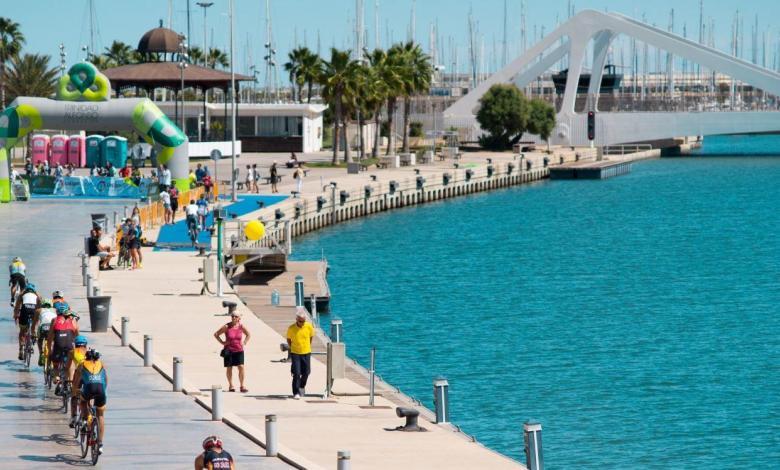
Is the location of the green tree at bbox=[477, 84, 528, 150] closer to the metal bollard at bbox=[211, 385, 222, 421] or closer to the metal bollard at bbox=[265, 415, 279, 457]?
the metal bollard at bbox=[211, 385, 222, 421]

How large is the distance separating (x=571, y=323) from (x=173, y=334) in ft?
56.7

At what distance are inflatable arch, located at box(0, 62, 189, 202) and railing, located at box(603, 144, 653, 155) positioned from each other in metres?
94.4

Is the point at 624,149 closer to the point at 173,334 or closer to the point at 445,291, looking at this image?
the point at 445,291

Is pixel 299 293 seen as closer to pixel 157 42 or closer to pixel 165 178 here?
pixel 165 178

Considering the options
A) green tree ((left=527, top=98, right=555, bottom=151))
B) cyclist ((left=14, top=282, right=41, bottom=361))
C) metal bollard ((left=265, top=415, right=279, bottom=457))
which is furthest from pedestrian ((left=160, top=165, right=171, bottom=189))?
green tree ((left=527, top=98, right=555, bottom=151))

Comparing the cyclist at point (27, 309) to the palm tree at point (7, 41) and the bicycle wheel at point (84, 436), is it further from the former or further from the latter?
the palm tree at point (7, 41)

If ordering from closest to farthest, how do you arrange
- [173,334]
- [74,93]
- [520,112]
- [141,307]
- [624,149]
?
[173,334], [141,307], [74,93], [520,112], [624,149]

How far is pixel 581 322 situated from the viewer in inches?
1959

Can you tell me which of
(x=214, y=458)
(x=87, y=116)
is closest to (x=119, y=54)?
(x=87, y=116)

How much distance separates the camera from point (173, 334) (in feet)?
117

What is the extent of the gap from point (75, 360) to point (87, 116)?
166 feet

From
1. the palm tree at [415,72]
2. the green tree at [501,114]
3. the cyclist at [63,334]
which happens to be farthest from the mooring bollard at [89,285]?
the green tree at [501,114]

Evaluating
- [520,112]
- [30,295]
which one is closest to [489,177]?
[520,112]

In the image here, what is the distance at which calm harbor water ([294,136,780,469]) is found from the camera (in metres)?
33.3
